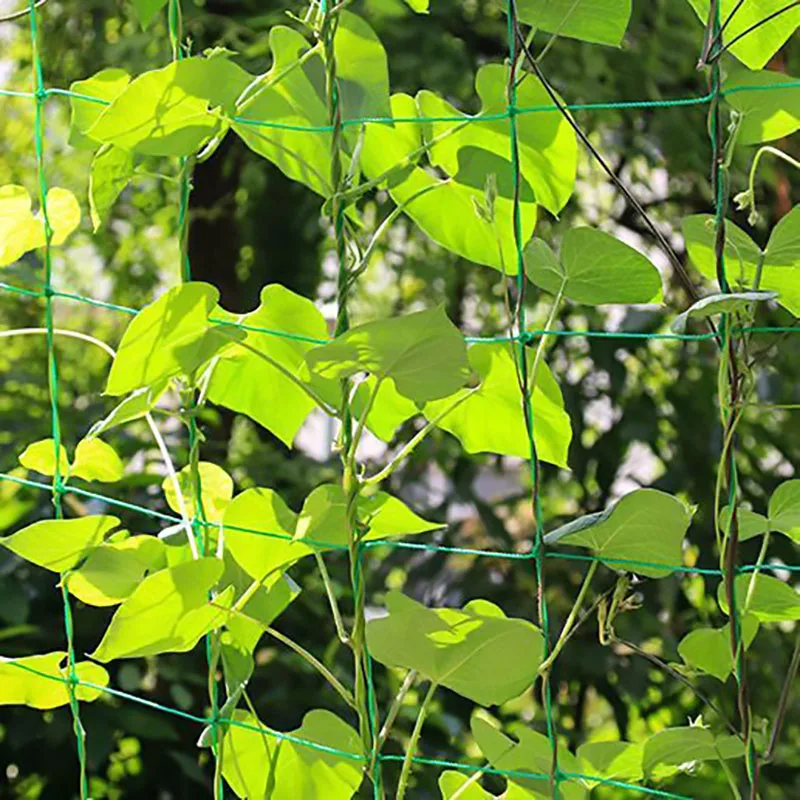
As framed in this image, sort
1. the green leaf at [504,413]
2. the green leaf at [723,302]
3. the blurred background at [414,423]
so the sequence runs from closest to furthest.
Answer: the green leaf at [723,302] < the green leaf at [504,413] < the blurred background at [414,423]

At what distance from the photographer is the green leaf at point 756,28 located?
1.65 feet

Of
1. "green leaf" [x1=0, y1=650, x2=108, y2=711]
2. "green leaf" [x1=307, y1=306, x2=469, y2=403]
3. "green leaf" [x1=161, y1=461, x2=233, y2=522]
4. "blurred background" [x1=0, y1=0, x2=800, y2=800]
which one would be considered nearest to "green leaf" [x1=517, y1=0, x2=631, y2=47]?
"green leaf" [x1=307, y1=306, x2=469, y2=403]

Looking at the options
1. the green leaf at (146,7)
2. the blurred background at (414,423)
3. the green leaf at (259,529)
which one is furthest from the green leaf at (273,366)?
the blurred background at (414,423)

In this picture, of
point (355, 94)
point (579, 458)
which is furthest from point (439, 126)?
point (579, 458)

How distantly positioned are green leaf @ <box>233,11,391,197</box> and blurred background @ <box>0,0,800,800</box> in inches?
30.7

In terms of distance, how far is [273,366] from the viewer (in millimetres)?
536

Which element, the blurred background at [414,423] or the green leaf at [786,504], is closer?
the green leaf at [786,504]

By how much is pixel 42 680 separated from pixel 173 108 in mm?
278

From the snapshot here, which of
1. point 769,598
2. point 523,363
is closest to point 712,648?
point 769,598

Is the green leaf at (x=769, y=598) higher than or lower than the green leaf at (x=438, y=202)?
lower

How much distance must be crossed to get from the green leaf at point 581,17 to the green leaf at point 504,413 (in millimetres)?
121

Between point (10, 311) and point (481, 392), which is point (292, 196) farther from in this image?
point (481, 392)

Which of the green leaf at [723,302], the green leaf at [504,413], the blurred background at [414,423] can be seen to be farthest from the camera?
the blurred background at [414,423]

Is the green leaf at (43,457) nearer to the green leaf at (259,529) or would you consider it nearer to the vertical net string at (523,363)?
the green leaf at (259,529)
